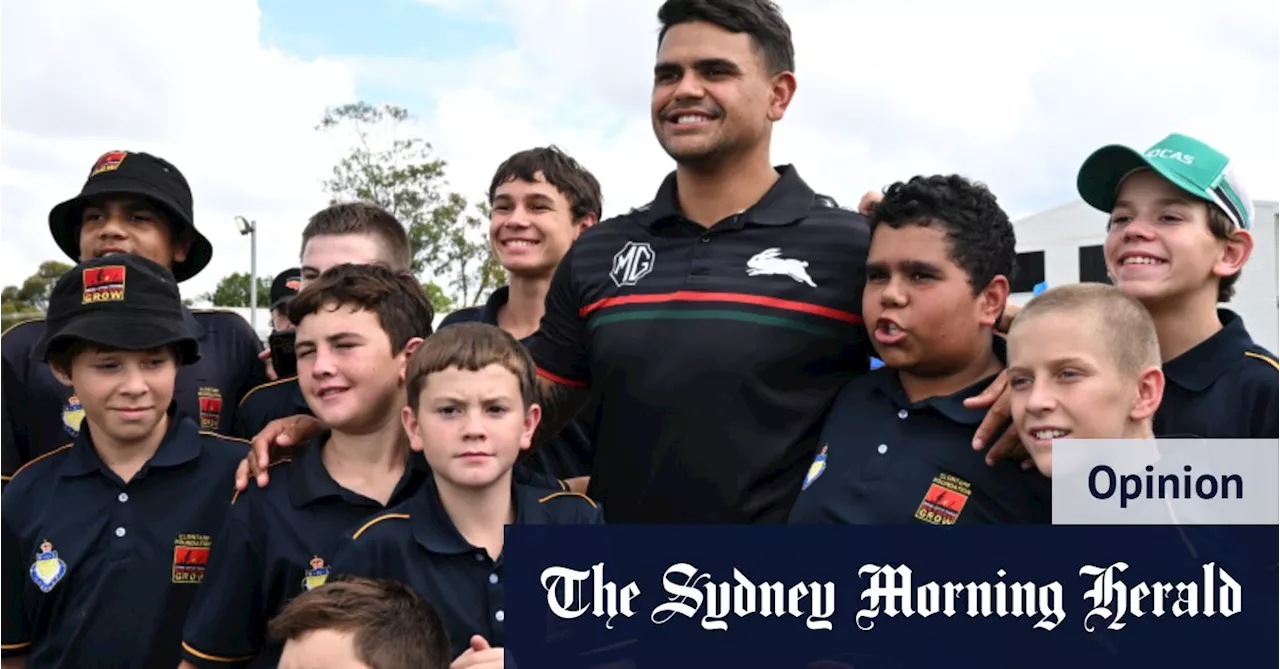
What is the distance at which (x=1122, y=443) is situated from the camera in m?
3.16

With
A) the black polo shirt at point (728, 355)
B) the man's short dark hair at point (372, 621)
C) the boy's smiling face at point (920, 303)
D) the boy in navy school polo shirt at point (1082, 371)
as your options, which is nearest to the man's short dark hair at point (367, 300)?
the black polo shirt at point (728, 355)

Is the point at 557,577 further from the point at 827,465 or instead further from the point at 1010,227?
the point at 1010,227

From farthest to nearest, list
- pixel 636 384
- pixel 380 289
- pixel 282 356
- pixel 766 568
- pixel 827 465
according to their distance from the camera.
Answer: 1. pixel 282 356
2. pixel 380 289
3. pixel 636 384
4. pixel 827 465
5. pixel 766 568

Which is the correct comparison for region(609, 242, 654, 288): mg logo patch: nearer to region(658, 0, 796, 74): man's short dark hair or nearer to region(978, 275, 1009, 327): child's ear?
region(658, 0, 796, 74): man's short dark hair

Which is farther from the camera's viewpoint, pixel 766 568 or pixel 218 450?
pixel 218 450

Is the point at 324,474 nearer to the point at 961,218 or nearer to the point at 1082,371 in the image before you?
the point at 961,218

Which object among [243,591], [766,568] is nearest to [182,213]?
[243,591]

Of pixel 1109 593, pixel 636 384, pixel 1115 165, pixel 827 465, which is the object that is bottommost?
pixel 1109 593

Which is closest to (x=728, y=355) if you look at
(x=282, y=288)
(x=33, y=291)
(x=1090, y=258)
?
(x=282, y=288)

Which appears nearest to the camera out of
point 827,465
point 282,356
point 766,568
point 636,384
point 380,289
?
point 766,568

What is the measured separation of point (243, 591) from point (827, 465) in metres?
1.69

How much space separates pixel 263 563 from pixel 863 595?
170 cm

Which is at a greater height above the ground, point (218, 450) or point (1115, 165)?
point (1115, 165)

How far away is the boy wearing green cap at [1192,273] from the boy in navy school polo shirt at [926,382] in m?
0.41
